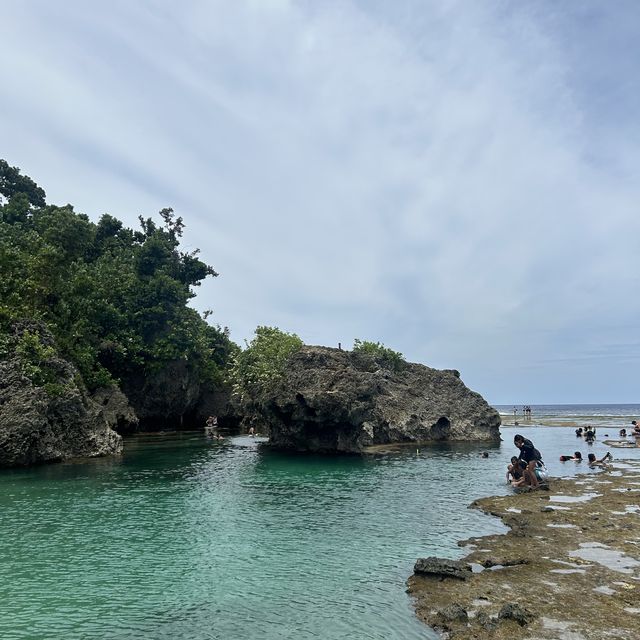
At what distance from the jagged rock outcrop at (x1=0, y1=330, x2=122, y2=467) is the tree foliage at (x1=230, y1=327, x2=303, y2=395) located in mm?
13714

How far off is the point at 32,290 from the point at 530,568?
42.3m

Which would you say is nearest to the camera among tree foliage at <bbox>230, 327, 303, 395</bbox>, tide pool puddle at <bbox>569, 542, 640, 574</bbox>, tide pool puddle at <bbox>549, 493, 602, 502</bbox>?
tide pool puddle at <bbox>569, 542, 640, 574</bbox>

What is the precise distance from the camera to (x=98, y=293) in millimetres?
52812

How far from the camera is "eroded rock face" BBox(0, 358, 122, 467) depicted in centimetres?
3093

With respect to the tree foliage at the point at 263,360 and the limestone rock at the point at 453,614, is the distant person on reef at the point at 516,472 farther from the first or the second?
the tree foliage at the point at 263,360

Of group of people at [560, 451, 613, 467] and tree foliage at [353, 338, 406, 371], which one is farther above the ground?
tree foliage at [353, 338, 406, 371]

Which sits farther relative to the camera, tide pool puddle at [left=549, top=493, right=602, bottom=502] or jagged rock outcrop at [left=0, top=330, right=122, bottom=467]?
jagged rock outcrop at [left=0, top=330, right=122, bottom=467]

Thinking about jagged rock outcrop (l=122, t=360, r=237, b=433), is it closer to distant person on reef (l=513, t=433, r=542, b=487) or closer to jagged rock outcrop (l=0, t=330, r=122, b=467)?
jagged rock outcrop (l=0, t=330, r=122, b=467)

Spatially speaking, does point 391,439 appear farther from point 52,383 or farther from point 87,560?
point 87,560

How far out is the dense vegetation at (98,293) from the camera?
40938mm

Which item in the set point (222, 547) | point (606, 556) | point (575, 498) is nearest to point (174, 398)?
point (222, 547)

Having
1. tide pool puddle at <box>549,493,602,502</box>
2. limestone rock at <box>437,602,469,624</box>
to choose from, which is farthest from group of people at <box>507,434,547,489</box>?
limestone rock at <box>437,602,469,624</box>

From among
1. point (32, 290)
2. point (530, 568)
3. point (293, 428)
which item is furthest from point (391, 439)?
point (530, 568)

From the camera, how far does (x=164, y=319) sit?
61.4 m
